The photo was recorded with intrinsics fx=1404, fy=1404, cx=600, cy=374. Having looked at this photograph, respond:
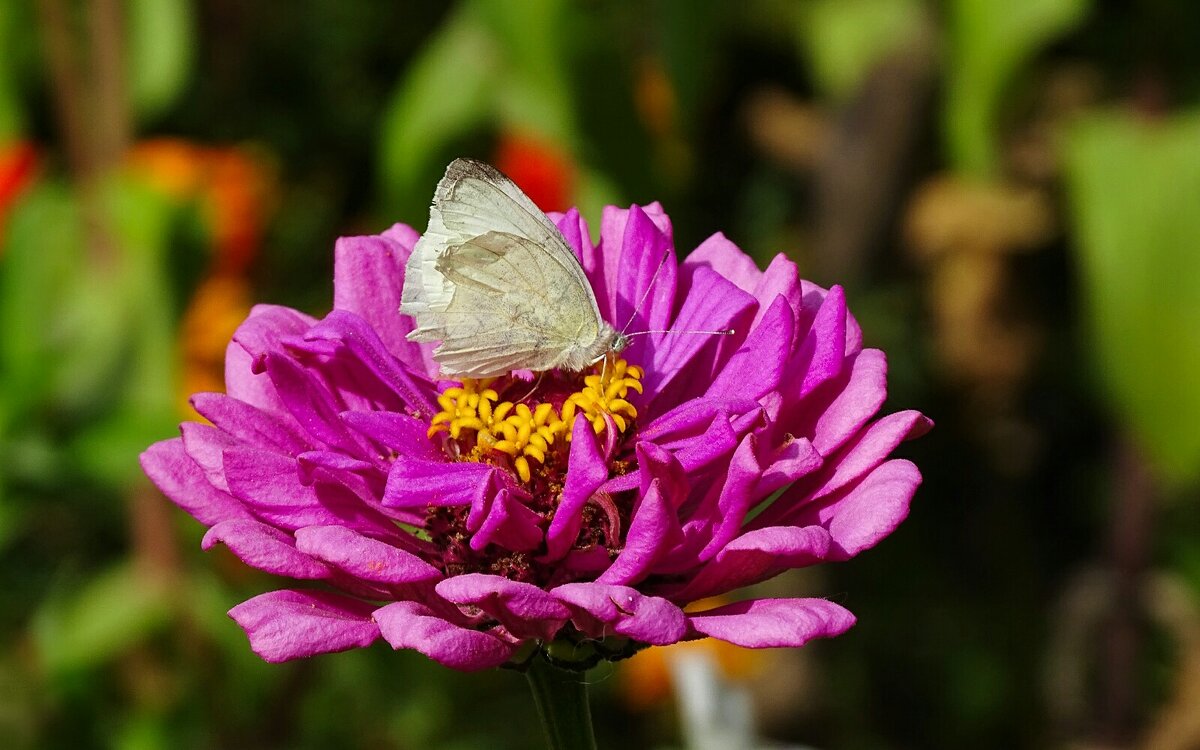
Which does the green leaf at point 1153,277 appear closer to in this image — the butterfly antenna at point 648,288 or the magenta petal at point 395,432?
the butterfly antenna at point 648,288

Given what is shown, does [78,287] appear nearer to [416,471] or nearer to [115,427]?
[115,427]

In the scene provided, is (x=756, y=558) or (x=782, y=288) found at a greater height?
(x=782, y=288)

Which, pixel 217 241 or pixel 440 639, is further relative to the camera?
pixel 217 241

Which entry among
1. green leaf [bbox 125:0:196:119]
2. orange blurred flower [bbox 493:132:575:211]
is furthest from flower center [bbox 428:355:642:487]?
orange blurred flower [bbox 493:132:575:211]

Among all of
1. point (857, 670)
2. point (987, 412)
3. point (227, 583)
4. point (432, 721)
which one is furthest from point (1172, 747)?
point (227, 583)

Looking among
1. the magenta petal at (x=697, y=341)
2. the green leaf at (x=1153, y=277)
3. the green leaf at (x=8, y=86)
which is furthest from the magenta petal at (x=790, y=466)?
the green leaf at (x=8, y=86)

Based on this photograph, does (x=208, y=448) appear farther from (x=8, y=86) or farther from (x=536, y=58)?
(x=8, y=86)

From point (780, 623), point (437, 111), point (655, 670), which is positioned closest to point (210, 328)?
point (437, 111)
